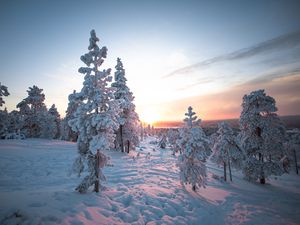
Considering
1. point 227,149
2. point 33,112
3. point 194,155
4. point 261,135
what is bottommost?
point 227,149

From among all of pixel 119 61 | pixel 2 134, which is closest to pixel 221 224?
pixel 119 61

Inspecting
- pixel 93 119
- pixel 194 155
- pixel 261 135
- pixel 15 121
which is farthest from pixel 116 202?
pixel 15 121

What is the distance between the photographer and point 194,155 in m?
17.2

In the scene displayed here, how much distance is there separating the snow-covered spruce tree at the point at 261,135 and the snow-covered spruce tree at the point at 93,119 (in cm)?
2012

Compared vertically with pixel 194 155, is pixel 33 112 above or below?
above

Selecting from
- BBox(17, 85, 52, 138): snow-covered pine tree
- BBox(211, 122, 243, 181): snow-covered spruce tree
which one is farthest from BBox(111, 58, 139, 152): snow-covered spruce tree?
BBox(17, 85, 52, 138): snow-covered pine tree

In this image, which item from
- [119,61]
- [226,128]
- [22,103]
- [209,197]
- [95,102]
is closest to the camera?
[95,102]

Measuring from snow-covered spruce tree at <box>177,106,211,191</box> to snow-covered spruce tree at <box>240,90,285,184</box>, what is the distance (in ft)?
33.2

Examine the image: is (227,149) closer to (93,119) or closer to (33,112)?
(93,119)

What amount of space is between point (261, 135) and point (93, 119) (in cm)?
2212

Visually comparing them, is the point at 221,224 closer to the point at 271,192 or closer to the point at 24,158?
the point at 271,192

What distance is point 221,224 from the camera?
11.5 metres

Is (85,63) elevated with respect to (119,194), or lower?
elevated

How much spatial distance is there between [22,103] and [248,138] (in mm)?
50245
